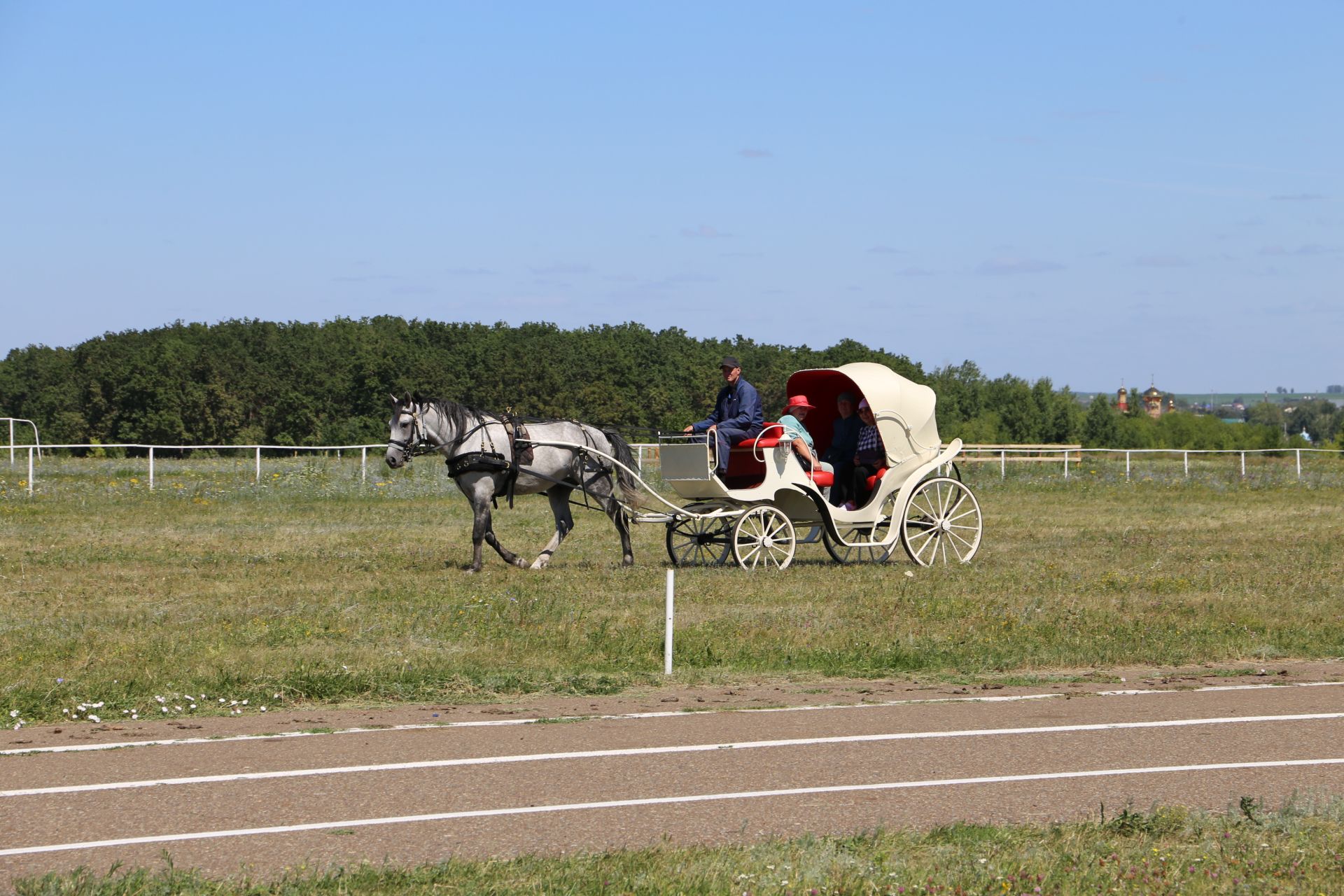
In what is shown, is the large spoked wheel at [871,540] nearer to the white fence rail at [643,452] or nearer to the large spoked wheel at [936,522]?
the large spoked wheel at [936,522]

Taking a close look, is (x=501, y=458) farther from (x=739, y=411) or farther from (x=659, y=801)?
(x=659, y=801)

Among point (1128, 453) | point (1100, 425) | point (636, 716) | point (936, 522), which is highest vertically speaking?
point (1100, 425)

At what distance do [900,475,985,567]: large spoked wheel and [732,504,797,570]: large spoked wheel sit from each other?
1.51m

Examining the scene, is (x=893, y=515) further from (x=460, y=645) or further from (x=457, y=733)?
(x=457, y=733)

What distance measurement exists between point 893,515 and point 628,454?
337 centimetres

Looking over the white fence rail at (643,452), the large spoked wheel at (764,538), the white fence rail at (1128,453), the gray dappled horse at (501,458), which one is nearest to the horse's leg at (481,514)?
the gray dappled horse at (501,458)

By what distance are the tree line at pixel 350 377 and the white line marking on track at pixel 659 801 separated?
71968mm

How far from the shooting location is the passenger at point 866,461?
18.0 metres

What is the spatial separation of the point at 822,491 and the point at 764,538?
1105 millimetres

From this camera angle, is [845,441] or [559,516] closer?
[845,441]

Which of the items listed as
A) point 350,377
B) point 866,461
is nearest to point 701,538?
point 866,461

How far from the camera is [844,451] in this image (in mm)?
18344

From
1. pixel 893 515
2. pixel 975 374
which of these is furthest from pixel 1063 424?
pixel 893 515

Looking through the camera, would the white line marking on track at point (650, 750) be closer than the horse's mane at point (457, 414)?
Yes
